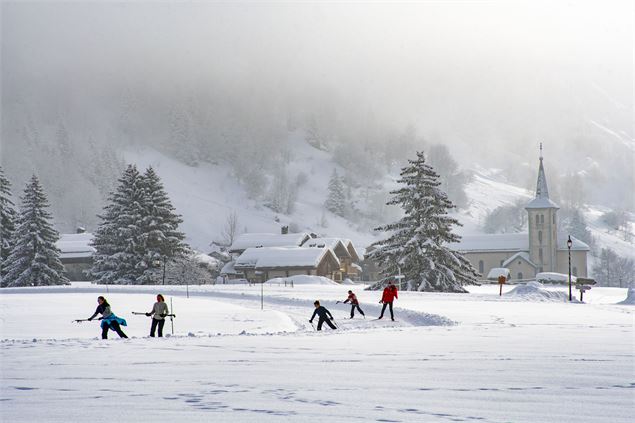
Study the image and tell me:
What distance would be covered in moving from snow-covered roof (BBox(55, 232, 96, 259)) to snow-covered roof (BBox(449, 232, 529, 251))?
58744 millimetres

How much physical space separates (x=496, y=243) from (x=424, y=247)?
75171mm

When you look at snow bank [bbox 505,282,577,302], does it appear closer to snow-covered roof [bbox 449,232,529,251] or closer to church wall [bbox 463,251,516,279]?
snow-covered roof [bbox 449,232,529,251]

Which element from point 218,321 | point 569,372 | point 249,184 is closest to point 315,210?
point 249,184

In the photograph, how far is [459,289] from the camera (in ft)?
164

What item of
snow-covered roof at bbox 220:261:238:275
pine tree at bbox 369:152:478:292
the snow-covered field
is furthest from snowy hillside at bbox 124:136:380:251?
the snow-covered field

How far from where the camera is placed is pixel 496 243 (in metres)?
122

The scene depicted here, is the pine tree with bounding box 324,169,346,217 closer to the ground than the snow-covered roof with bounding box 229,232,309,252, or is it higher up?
higher up

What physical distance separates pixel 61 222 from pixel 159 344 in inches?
5781

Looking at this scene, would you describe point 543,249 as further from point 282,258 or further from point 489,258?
point 282,258

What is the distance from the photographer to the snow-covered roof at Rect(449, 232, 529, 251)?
12019 centimetres

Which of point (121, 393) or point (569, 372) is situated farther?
point (569, 372)

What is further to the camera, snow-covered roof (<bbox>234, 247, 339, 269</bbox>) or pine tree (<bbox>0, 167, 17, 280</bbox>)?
snow-covered roof (<bbox>234, 247, 339, 269</bbox>)

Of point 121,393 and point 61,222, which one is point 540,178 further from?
point 121,393

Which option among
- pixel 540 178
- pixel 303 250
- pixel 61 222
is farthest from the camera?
pixel 61 222
